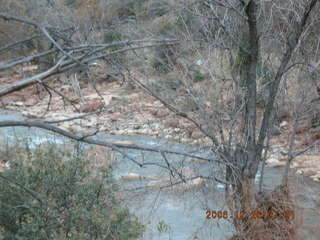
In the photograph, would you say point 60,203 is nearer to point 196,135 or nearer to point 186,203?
point 196,135

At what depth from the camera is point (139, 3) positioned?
15.9m

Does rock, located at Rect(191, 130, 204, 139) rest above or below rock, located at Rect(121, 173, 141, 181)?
above

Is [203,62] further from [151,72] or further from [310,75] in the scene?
[310,75]

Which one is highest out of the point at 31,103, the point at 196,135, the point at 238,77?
the point at 31,103

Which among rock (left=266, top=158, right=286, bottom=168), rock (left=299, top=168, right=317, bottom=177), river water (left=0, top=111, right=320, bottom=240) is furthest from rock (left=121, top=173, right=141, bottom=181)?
rock (left=299, top=168, right=317, bottom=177)

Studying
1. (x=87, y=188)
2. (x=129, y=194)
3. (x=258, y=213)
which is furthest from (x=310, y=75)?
(x=87, y=188)

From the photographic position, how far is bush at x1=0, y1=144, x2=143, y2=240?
3.74 meters

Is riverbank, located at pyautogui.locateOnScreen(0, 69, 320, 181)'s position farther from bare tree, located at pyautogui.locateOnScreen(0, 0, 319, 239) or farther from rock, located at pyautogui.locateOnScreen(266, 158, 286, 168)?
bare tree, located at pyautogui.locateOnScreen(0, 0, 319, 239)

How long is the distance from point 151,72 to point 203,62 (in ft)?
2.58

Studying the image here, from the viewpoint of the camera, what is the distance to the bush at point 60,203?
147 inches

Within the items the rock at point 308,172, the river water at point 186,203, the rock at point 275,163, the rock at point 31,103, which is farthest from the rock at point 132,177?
the rock at point 31,103

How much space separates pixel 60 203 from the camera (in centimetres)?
416
